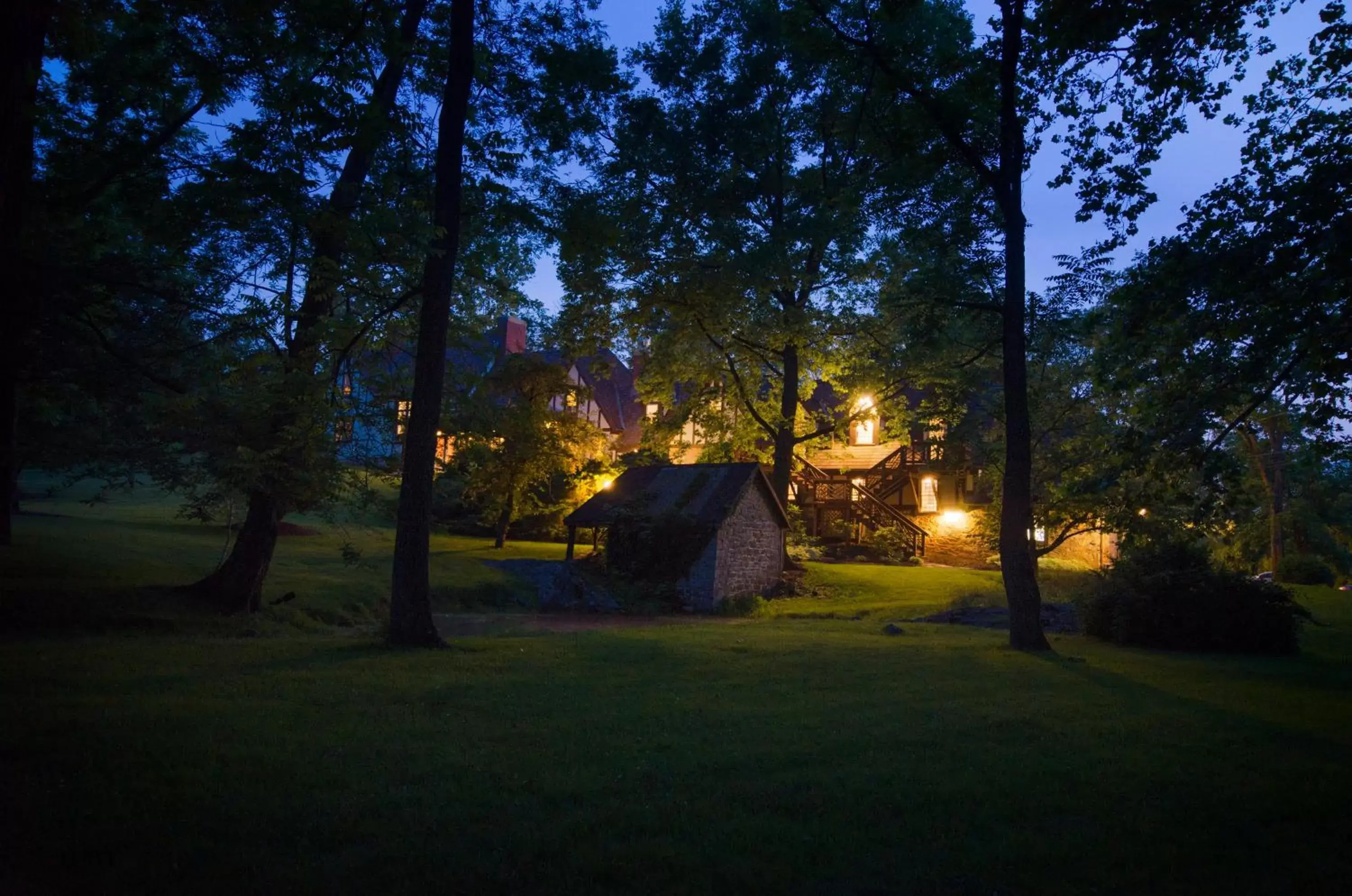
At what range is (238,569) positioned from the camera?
16.8 meters

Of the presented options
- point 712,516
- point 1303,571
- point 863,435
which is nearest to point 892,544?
point 863,435

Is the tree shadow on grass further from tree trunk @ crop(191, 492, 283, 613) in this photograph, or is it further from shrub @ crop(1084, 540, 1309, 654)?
tree trunk @ crop(191, 492, 283, 613)

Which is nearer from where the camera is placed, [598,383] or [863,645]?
[863,645]

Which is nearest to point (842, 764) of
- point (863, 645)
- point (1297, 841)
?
point (1297, 841)

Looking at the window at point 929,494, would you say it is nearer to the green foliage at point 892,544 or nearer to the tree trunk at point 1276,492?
the green foliage at point 892,544

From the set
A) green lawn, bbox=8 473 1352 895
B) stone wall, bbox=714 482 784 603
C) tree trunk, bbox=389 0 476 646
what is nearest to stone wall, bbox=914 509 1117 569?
stone wall, bbox=714 482 784 603

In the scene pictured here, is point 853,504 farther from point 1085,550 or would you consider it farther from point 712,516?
point 712,516

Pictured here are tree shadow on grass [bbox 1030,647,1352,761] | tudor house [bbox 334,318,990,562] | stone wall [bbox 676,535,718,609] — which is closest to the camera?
tree shadow on grass [bbox 1030,647,1352,761]

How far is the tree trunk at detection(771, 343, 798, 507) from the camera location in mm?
30109

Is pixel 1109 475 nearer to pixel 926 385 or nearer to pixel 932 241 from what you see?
pixel 932 241

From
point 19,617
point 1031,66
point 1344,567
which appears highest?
point 1031,66

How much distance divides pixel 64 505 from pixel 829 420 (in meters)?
30.7

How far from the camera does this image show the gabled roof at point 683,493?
2725 cm

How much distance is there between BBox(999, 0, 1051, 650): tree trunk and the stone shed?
12314 millimetres
